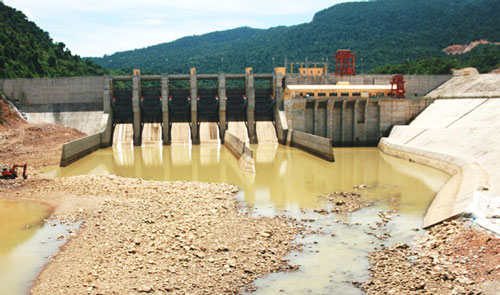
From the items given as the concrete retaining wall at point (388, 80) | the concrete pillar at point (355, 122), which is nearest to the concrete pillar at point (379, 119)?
the concrete pillar at point (355, 122)

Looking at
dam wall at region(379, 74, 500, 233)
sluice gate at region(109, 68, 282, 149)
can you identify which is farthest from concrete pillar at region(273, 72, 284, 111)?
dam wall at region(379, 74, 500, 233)

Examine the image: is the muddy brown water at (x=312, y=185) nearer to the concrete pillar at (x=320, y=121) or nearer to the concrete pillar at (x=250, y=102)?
the concrete pillar at (x=320, y=121)

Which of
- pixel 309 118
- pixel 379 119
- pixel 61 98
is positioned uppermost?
pixel 61 98

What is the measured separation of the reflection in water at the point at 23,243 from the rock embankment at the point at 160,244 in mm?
523

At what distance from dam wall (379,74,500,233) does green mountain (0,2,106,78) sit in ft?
145

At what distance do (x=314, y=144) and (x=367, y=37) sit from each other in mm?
131915

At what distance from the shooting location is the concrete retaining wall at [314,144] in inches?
1326

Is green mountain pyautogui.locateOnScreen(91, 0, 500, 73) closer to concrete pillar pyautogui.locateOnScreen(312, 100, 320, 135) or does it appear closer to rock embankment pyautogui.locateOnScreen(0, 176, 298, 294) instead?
concrete pillar pyautogui.locateOnScreen(312, 100, 320, 135)

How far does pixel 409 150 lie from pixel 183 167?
54.5ft

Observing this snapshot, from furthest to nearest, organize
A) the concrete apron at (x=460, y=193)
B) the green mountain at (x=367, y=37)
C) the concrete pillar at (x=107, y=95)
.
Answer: the green mountain at (x=367, y=37)
the concrete pillar at (x=107, y=95)
the concrete apron at (x=460, y=193)

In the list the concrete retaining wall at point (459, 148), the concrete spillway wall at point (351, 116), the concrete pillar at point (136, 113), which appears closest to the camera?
the concrete retaining wall at point (459, 148)

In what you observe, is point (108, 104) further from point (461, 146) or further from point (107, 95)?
point (461, 146)

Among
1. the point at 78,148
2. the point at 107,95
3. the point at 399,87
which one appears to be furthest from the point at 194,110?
the point at 399,87

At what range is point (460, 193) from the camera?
63.1 feet
